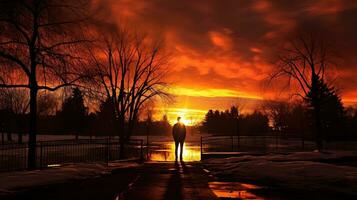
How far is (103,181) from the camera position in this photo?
1188cm

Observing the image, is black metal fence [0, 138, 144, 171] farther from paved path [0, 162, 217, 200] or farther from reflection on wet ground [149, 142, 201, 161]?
paved path [0, 162, 217, 200]

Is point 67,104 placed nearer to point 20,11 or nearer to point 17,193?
point 20,11

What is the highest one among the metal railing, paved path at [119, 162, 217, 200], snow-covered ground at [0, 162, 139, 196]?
snow-covered ground at [0, 162, 139, 196]

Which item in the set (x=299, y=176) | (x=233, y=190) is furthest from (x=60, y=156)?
(x=233, y=190)

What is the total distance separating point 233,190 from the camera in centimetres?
997

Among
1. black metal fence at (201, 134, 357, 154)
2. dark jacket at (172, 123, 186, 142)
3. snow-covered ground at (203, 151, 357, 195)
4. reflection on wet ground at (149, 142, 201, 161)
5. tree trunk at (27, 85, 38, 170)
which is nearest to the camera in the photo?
snow-covered ground at (203, 151, 357, 195)

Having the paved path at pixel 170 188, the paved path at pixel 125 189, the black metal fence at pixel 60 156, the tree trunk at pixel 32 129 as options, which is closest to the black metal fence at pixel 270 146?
the black metal fence at pixel 60 156

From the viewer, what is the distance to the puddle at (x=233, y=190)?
902 cm

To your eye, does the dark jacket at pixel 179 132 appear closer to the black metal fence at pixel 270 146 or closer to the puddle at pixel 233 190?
the puddle at pixel 233 190

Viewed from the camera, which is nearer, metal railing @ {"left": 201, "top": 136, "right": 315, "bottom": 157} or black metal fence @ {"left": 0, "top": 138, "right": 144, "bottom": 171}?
black metal fence @ {"left": 0, "top": 138, "right": 144, "bottom": 171}

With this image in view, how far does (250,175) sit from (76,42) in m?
9.37

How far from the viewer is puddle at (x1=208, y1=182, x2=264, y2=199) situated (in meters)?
9.02

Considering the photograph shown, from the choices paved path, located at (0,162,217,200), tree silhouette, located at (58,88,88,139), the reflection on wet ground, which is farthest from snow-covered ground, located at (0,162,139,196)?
the reflection on wet ground

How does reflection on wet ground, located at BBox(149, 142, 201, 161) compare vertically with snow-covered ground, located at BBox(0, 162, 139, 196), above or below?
Result: below
